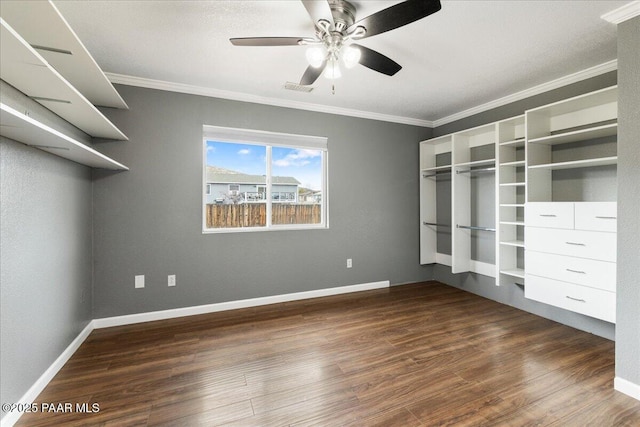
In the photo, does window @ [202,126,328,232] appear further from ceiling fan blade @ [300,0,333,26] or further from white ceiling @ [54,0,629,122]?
→ ceiling fan blade @ [300,0,333,26]

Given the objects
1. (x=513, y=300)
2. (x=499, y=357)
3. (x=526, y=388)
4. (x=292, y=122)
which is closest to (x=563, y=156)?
(x=513, y=300)

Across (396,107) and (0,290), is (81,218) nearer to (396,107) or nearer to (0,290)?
(0,290)

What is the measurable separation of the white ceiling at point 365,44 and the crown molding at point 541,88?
0.21 feet

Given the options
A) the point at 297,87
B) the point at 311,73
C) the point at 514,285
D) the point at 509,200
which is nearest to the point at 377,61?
the point at 311,73

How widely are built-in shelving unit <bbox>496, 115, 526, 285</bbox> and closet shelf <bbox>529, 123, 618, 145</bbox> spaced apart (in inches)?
12.9

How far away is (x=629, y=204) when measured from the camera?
188cm

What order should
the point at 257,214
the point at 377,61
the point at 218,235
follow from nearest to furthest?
the point at 377,61, the point at 218,235, the point at 257,214

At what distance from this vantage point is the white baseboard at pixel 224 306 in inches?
116

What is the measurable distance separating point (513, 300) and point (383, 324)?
1.75 metres

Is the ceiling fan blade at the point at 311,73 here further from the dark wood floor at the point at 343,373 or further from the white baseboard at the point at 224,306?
the white baseboard at the point at 224,306

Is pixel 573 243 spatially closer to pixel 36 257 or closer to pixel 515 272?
pixel 515 272

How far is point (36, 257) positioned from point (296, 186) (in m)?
2.56

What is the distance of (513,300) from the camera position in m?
3.47

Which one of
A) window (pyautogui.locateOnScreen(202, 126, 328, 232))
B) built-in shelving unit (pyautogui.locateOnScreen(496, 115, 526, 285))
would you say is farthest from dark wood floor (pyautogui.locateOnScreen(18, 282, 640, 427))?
window (pyautogui.locateOnScreen(202, 126, 328, 232))
